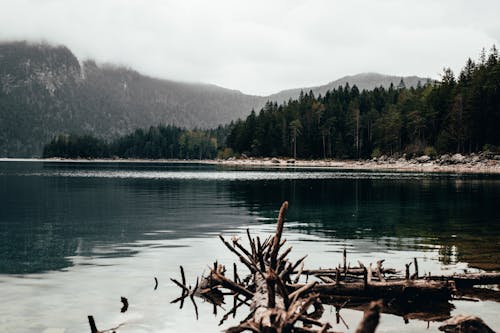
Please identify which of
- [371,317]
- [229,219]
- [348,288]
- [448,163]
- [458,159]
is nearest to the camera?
[371,317]

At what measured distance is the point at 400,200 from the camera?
55.9 metres

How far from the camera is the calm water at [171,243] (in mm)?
15289

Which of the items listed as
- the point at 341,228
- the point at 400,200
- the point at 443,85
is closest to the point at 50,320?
the point at 341,228

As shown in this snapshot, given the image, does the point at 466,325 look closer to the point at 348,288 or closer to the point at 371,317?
the point at 348,288

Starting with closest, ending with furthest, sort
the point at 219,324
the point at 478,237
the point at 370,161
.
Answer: the point at 219,324, the point at 478,237, the point at 370,161

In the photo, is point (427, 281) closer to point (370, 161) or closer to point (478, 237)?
point (478, 237)

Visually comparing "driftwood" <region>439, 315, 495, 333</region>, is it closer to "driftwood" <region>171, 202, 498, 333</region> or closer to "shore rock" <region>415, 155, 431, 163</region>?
"driftwood" <region>171, 202, 498, 333</region>

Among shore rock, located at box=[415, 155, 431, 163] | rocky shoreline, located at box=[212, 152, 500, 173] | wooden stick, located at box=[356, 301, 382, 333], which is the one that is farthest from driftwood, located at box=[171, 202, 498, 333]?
shore rock, located at box=[415, 155, 431, 163]

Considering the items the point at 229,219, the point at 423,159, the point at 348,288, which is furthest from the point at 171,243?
the point at 423,159

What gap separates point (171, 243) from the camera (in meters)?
28.8

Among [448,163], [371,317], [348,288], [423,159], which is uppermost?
[423,159]

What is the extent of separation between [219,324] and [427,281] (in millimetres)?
7048

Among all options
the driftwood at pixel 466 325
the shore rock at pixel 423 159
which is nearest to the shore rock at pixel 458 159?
the shore rock at pixel 423 159

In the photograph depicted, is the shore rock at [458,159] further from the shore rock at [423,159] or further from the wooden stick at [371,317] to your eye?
the wooden stick at [371,317]
